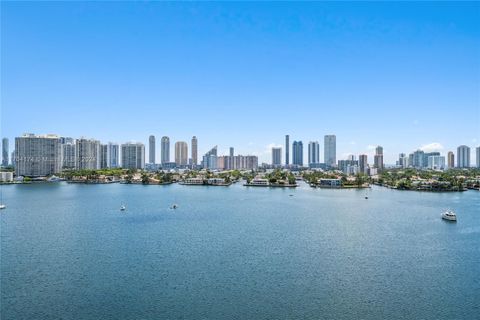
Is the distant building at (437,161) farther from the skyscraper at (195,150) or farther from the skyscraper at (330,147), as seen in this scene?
the skyscraper at (195,150)

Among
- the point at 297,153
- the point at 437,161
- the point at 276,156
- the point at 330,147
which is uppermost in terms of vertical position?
the point at 330,147

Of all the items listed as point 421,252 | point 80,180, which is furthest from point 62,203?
point 80,180

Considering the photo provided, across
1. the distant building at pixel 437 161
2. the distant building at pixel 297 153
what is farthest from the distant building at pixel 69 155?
the distant building at pixel 437 161

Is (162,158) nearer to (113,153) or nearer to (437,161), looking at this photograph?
(113,153)

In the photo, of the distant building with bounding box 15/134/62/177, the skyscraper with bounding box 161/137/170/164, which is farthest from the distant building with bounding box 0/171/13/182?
the skyscraper with bounding box 161/137/170/164

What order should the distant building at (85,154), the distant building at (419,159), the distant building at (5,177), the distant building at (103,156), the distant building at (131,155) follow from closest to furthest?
the distant building at (5,177) → the distant building at (85,154) → the distant building at (103,156) → the distant building at (131,155) → the distant building at (419,159)

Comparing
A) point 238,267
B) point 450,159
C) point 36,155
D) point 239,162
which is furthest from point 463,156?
point 238,267

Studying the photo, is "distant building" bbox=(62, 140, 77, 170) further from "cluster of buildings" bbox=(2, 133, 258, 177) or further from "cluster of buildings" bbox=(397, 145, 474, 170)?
"cluster of buildings" bbox=(397, 145, 474, 170)
